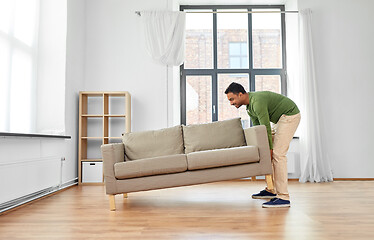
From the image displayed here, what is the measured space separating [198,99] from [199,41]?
0.99m

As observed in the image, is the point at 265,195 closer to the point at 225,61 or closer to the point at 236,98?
the point at 236,98

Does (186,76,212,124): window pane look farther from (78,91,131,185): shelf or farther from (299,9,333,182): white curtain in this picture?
(299,9,333,182): white curtain

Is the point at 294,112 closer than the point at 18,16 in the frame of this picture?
Yes

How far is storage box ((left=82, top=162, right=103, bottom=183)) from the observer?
14.5ft

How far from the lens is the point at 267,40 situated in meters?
5.36

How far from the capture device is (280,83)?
17.4ft

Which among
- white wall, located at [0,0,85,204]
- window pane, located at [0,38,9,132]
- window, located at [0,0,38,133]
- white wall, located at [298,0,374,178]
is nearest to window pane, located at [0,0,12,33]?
window, located at [0,0,38,133]

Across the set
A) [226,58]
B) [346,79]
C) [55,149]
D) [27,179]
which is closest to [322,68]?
[346,79]

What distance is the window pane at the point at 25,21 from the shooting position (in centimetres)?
359

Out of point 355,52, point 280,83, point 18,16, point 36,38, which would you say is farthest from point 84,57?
point 355,52

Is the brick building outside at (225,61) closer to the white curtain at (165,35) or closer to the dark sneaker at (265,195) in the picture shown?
the white curtain at (165,35)

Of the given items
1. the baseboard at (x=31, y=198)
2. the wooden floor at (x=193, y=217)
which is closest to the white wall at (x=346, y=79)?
the wooden floor at (x=193, y=217)

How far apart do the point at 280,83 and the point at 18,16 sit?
3.93 metres

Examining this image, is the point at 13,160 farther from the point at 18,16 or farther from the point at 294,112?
the point at 294,112
